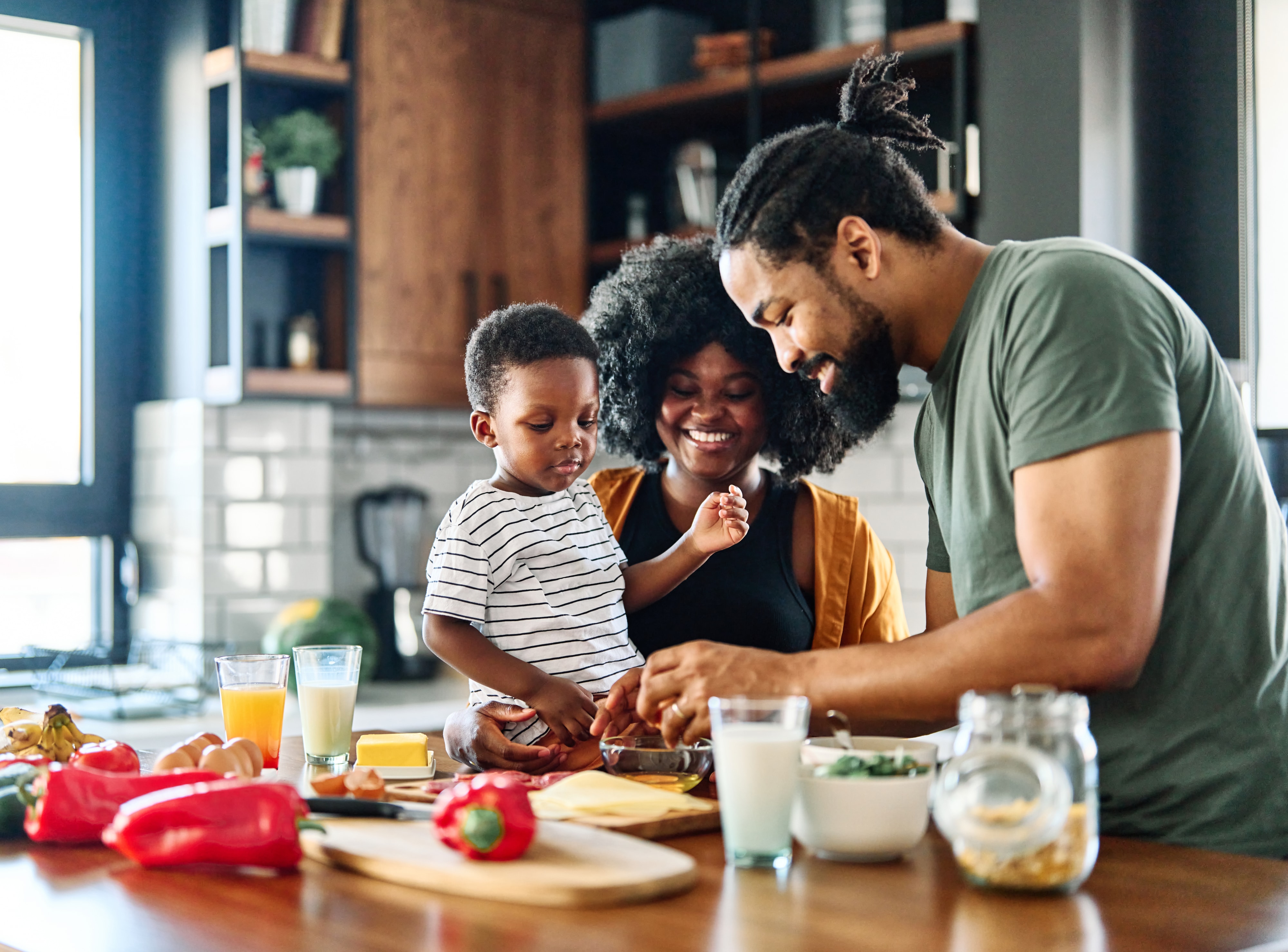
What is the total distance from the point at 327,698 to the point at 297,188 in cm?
232

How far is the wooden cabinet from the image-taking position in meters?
3.77

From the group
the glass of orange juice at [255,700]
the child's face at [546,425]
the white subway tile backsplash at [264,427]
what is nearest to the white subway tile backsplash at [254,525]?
the white subway tile backsplash at [264,427]

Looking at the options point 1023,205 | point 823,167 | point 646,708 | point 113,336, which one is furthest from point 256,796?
point 113,336

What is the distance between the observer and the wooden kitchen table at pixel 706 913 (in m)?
0.95

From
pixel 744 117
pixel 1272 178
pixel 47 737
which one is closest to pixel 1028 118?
pixel 1272 178

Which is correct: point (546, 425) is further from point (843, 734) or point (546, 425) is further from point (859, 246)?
point (843, 734)

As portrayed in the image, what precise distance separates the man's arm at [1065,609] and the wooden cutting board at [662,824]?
15cm

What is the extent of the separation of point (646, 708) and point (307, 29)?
2.89m

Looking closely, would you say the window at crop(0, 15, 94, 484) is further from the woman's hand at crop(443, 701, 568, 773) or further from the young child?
the woman's hand at crop(443, 701, 568, 773)

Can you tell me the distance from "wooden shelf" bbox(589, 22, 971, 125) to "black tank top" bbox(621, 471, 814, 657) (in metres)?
1.58

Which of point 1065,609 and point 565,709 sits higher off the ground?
point 1065,609

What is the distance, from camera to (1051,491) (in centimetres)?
123

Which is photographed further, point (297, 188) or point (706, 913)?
point (297, 188)

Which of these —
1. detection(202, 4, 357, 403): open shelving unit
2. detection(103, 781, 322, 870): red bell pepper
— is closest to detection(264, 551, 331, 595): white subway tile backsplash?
detection(202, 4, 357, 403): open shelving unit
